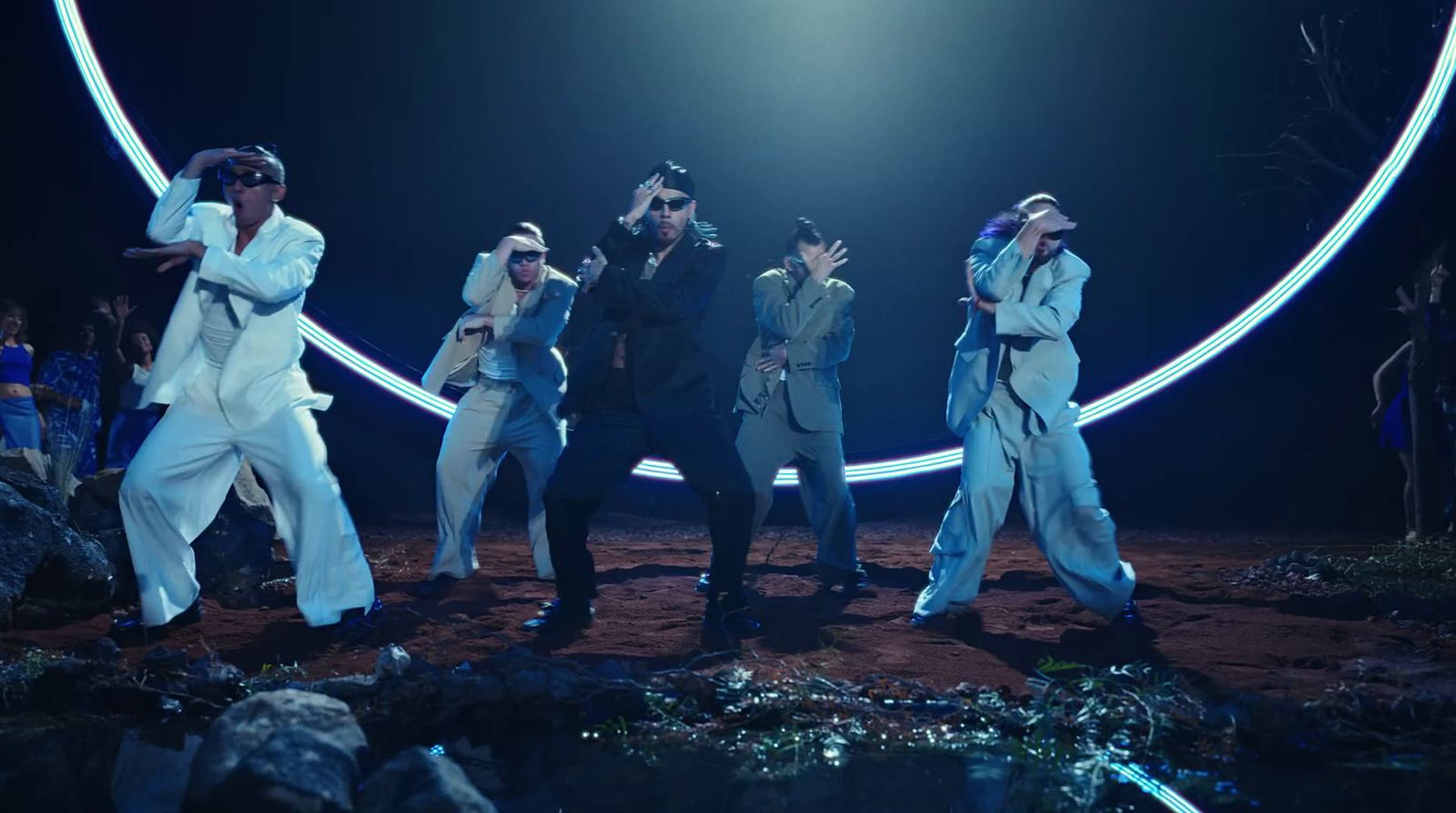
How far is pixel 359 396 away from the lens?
10.6 meters

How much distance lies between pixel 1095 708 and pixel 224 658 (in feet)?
10.1

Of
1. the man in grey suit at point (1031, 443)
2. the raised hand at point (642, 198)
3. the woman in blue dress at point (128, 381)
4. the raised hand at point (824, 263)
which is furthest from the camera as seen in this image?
the woman in blue dress at point (128, 381)

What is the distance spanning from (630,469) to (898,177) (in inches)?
269

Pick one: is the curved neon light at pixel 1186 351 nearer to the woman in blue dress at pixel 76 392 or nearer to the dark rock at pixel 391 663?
the woman in blue dress at pixel 76 392

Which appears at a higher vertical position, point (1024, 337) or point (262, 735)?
point (1024, 337)

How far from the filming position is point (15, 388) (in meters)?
8.35

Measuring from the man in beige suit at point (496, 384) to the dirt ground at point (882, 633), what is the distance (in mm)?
401

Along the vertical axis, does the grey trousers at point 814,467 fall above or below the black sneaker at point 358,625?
above

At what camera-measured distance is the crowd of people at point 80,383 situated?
27.3ft

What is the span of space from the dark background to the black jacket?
18.7ft

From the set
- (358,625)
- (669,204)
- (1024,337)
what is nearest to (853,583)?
(1024,337)

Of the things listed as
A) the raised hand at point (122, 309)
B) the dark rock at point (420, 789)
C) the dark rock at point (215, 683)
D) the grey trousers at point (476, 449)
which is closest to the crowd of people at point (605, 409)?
the grey trousers at point (476, 449)

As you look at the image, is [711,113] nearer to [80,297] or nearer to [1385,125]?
[80,297]

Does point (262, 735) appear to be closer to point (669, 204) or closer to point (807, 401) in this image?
point (669, 204)
